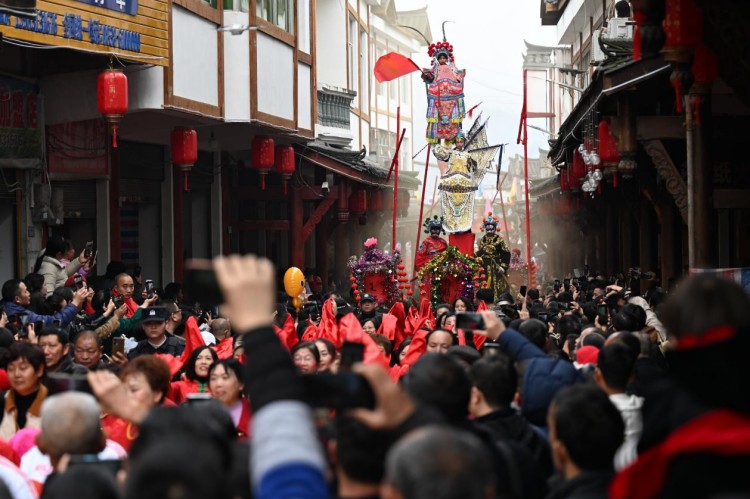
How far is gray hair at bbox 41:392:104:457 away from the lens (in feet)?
15.6

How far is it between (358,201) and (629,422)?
Answer: 23980 millimetres

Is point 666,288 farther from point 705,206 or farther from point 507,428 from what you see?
point 507,428

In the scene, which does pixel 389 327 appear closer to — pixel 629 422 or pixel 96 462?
pixel 629 422

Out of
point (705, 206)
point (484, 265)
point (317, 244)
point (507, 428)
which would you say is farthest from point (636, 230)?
point (507, 428)

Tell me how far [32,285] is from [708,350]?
425 inches

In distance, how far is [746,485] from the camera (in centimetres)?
288

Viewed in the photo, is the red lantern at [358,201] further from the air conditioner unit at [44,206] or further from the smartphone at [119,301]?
the smartphone at [119,301]

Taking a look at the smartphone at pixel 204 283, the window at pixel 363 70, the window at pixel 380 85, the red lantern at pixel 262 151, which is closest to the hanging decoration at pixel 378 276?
the red lantern at pixel 262 151

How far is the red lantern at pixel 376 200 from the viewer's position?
3133 centimetres

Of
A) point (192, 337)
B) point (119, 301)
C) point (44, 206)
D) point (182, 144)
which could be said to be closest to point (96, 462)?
point (192, 337)

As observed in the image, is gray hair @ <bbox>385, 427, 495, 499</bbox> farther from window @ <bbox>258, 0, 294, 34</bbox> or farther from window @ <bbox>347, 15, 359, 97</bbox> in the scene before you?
window @ <bbox>347, 15, 359, 97</bbox>

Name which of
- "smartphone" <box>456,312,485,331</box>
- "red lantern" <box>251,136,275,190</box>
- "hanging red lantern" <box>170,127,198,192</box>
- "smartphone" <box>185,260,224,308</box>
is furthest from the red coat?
"red lantern" <box>251,136,275,190</box>

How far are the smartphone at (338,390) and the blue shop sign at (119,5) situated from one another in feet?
38.8

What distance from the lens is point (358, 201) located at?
97.5 feet
